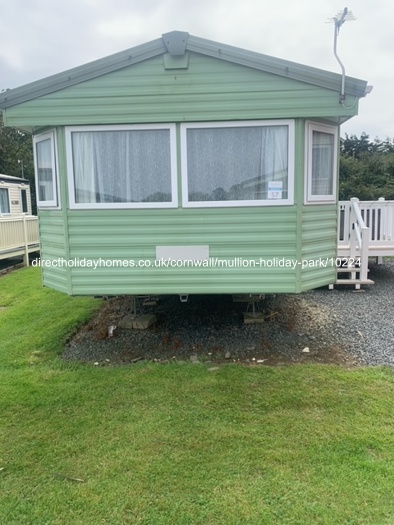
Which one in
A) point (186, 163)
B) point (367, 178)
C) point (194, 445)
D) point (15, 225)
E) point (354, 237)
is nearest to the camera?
point (194, 445)

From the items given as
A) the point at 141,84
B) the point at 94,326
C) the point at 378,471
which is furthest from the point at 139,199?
the point at 378,471

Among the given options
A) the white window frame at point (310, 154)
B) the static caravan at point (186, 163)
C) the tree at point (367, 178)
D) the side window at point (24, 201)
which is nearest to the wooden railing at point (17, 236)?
the side window at point (24, 201)

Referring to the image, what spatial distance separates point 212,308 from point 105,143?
305 cm

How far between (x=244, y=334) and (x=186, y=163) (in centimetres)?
232

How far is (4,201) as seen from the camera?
1625 centimetres

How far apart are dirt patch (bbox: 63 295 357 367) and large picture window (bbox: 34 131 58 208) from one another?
1868mm

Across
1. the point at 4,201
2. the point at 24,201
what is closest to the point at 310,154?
the point at 4,201

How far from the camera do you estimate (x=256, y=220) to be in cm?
442

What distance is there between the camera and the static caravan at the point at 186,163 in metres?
4.28

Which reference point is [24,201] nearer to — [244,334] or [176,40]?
[244,334]

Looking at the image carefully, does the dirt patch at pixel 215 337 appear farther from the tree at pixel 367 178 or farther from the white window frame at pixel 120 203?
the tree at pixel 367 178

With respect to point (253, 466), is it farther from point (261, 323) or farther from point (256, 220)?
point (261, 323)

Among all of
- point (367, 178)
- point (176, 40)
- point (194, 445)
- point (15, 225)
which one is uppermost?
point (367, 178)

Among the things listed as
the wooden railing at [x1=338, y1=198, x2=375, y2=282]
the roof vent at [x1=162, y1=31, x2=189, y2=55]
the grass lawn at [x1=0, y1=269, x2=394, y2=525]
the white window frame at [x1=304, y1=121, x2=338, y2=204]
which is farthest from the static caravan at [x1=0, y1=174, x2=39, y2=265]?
the white window frame at [x1=304, y1=121, x2=338, y2=204]
